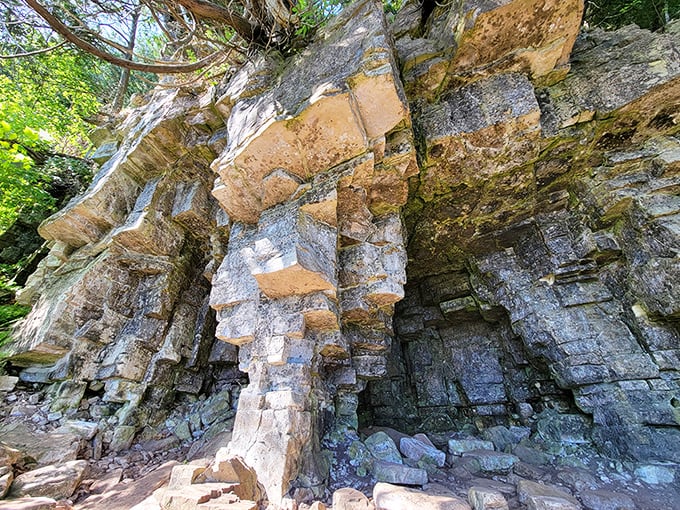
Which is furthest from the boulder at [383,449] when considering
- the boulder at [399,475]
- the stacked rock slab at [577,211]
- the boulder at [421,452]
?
the stacked rock slab at [577,211]

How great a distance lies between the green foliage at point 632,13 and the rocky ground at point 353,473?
581 centimetres

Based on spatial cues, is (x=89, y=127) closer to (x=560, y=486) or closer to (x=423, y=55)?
(x=423, y=55)

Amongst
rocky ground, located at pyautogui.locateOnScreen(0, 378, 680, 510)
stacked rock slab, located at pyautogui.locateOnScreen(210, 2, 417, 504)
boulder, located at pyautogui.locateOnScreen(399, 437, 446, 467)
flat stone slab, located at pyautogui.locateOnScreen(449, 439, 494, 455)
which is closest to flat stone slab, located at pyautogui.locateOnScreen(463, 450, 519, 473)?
rocky ground, located at pyautogui.locateOnScreen(0, 378, 680, 510)

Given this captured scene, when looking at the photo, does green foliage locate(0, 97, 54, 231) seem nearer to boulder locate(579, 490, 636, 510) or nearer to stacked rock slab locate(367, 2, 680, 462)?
stacked rock slab locate(367, 2, 680, 462)

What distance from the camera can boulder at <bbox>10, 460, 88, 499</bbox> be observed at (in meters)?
2.46

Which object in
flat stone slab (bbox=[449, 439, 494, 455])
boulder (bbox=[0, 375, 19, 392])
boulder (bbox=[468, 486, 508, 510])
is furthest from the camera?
boulder (bbox=[0, 375, 19, 392])

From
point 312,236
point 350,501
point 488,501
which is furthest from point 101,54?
point 488,501

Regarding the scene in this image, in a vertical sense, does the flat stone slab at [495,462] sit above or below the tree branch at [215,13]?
below

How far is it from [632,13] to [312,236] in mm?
6125

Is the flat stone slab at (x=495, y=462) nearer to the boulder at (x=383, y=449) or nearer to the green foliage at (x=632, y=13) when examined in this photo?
the boulder at (x=383, y=449)

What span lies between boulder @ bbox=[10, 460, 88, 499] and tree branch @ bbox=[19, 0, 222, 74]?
4367 millimetres

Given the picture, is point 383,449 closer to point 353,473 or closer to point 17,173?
point 353,473

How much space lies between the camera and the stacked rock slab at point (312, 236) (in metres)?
2.71

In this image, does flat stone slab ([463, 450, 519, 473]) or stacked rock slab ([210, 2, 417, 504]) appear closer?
stacked rock slab ([210, 2, 417, 504])
